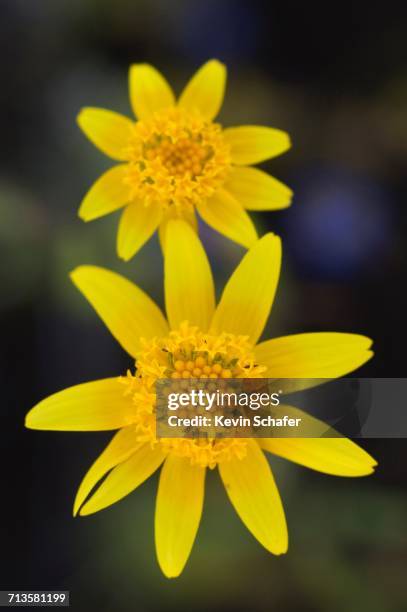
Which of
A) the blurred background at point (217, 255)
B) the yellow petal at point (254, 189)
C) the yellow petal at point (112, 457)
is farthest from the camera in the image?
the blurred background at point (217, 255)

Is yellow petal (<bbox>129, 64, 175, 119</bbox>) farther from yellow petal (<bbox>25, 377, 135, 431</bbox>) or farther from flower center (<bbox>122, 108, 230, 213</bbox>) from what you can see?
yellow petal (<bbox>25, 377, 135, 431</bbox>)

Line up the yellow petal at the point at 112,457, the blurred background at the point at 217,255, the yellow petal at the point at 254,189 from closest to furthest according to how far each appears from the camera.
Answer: the yellow petal at the point at 112,457 < the yellow petal at the point at 254,189 < the blurred background at the point at 217,255

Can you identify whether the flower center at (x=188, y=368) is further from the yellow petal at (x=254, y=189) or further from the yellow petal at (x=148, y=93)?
the yellow petal at (x=148, y=93)

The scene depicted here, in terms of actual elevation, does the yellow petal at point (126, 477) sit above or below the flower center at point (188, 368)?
below

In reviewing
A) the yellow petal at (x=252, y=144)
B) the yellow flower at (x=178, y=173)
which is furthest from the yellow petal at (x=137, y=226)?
the yellow petal at (x=252, y=144)

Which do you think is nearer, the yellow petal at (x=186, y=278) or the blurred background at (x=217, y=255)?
the yellow petal at (x=186, y=278)

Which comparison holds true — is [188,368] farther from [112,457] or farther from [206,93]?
[206,93]

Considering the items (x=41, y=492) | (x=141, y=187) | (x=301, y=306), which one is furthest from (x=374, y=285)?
(x=41, y=492)
